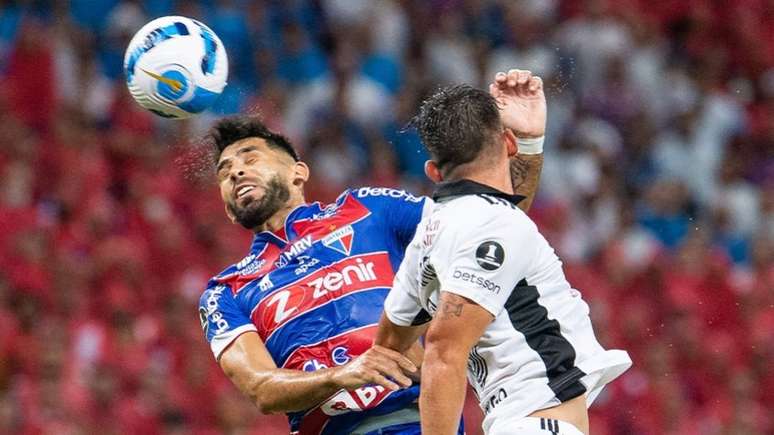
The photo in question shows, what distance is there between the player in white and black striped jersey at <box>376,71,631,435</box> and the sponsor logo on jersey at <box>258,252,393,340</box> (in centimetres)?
98

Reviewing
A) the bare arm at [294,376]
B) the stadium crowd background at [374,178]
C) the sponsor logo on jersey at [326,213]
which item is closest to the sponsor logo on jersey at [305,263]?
the sponsor logo on jersey at [326,213]

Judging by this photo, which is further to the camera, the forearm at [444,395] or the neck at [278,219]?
the neck at [278,219]

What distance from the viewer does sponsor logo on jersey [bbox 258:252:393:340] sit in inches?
226

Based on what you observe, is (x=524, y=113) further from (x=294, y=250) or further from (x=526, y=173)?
(x=294, y=250)

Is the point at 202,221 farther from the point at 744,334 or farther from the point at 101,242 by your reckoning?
the point at 744,334

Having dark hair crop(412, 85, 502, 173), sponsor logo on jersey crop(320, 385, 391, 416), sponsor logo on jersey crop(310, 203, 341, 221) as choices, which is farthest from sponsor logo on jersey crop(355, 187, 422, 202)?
dark hair crop(412, 85, 502, 173)

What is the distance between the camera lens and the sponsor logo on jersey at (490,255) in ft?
14.3

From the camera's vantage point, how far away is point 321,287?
A: 5.76 meters

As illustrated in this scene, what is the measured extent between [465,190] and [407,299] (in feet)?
1.39

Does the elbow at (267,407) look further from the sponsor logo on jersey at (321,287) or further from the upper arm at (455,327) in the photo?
the upper arm at (455,327)

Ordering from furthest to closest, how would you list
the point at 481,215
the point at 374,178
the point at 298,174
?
1. the point at 374,178
2. the point at 298,174
3. the point at 481,215

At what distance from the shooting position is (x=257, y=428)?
9.23 meters

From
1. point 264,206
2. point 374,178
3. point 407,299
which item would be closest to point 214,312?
point 264,206

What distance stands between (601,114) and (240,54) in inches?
126
